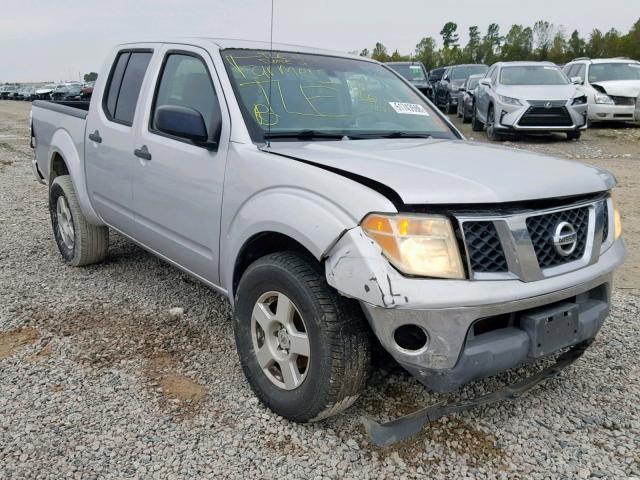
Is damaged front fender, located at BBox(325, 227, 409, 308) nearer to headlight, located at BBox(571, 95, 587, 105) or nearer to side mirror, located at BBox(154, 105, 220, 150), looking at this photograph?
side mirror, located at BBox(154, 105, 220, 150)

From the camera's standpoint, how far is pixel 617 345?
3.53 m

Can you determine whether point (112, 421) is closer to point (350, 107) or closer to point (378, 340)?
point (378, 340)

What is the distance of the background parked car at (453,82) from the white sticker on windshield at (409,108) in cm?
1635

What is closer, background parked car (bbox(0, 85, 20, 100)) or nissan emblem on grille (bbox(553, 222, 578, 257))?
nissan emblem on grille (bbox(553, 222, 578, 257))

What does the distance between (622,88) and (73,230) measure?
13.0 m

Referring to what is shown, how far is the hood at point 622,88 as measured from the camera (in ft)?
44.9

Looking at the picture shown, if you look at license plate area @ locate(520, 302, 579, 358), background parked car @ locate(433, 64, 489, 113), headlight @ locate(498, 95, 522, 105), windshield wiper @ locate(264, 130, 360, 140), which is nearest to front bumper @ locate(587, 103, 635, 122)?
headlight @ locate(498, 95, 522, 105)

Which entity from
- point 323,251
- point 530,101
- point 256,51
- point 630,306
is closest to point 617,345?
point 630,306

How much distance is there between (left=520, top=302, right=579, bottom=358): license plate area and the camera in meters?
2.31

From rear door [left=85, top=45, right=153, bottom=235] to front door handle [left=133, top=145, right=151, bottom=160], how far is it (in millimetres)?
87

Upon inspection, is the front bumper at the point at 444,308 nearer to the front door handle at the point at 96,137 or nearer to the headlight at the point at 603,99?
the front door handle at the point at 96,137

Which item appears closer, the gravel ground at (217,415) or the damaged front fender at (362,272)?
the damaged front fender at (362,272)

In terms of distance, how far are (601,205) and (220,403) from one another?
6.50 ft

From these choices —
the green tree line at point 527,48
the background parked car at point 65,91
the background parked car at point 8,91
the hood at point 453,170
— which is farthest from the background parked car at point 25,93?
the hood at point 453,170
